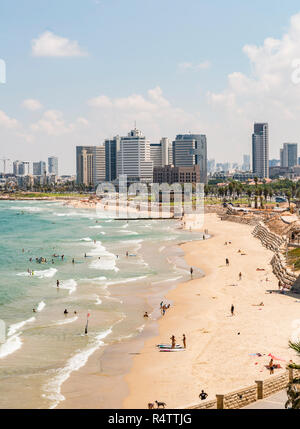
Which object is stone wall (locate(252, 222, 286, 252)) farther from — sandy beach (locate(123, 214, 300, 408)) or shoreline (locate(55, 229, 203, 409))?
shoreline (locate(55, 229, 203, 409))

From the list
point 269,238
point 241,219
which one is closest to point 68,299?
point 269,238

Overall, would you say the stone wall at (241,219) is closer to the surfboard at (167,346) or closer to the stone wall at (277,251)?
the stone wall at (277,251)

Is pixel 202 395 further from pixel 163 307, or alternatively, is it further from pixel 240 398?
pixel 163 307

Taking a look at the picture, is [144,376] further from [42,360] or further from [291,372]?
[291,372]

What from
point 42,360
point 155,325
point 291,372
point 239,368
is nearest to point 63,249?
point 155,325

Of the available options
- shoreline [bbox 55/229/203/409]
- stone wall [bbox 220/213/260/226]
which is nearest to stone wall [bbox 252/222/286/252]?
stone wall [bbox 220/213/260/226]

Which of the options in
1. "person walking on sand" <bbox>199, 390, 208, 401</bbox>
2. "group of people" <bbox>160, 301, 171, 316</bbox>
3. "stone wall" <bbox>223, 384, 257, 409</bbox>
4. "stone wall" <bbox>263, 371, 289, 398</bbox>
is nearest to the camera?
"stone wall" <bbox>223, 384, 257, 409</bbox>
